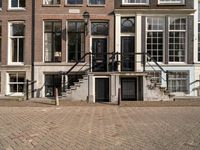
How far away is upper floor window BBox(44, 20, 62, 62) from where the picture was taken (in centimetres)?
2408

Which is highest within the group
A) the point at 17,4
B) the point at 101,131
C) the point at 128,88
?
the point at 17,4

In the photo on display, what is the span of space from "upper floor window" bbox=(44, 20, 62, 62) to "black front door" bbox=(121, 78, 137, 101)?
4542 millimetres

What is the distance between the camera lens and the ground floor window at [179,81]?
2366 cm

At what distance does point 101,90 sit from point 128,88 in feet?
6.09

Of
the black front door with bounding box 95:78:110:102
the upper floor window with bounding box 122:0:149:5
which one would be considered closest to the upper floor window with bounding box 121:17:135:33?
the upper floor window with bounding box 122:0:149:5

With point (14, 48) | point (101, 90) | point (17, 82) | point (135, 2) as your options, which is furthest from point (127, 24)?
point (17, 82)

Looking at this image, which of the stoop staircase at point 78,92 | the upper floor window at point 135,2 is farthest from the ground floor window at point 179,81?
the stoop staircase at point 78,92

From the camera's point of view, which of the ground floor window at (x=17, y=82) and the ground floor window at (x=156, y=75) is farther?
the ground floor window at (x=17, y=82)

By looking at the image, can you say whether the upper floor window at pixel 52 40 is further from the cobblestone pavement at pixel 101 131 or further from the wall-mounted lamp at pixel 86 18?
the cobblestone pavement at pixel 101 131

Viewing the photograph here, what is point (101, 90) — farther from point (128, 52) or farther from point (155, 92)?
point (128, 52)

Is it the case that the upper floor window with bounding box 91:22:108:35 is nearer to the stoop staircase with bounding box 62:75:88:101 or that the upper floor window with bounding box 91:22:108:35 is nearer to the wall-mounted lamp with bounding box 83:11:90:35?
the wall-mounted lamp with bounding box 83:11:90:35

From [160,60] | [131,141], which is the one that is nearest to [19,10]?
[160,60]

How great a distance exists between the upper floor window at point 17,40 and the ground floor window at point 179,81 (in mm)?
9914

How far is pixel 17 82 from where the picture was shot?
80.1ft
